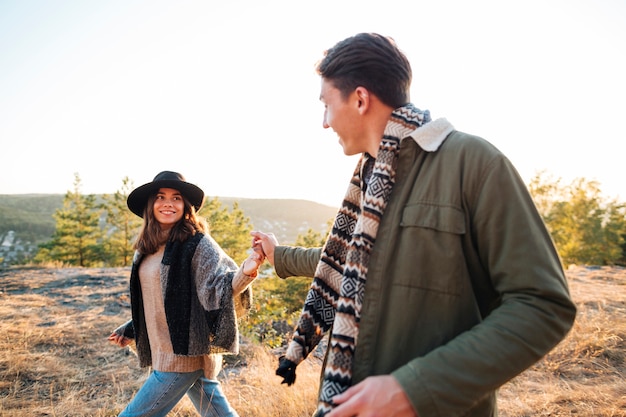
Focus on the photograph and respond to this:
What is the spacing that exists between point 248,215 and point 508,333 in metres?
127

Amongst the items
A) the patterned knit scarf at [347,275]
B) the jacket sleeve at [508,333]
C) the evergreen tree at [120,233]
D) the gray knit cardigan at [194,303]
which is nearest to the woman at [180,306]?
the gray knit cardigan at [194,303]

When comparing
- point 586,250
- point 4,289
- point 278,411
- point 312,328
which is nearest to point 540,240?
point 312,328

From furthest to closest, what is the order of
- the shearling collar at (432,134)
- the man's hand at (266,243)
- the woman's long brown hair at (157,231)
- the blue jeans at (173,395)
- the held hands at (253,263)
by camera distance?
the woman's long brown hair at (157,231), the held hands at (253,263), the blue jeans at (173,395), the man's hand at (266,243), the shearling collar at (432,134)

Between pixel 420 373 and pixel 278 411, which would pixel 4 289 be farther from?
pixel 420 373

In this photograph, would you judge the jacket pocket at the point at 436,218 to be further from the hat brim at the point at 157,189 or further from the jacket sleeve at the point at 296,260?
the hat brim at the point at 157,189

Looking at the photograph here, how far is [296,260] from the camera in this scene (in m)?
2.17

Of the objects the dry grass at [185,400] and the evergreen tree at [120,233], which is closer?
the dry grass at [185,400]

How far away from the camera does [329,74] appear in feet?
4.81

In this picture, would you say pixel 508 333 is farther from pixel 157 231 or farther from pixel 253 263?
pixel 157 231

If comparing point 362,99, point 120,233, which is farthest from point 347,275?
point 120,233

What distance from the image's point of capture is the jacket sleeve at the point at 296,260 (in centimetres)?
210

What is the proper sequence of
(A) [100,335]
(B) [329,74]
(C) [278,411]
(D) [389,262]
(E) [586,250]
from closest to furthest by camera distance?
(D) [389,262]
(B) [329,74]
(C) [278,411]
(A) [100,335]
(E) [586,250]

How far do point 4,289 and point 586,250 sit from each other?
32.0 meters

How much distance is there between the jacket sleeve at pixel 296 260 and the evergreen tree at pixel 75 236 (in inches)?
1164
